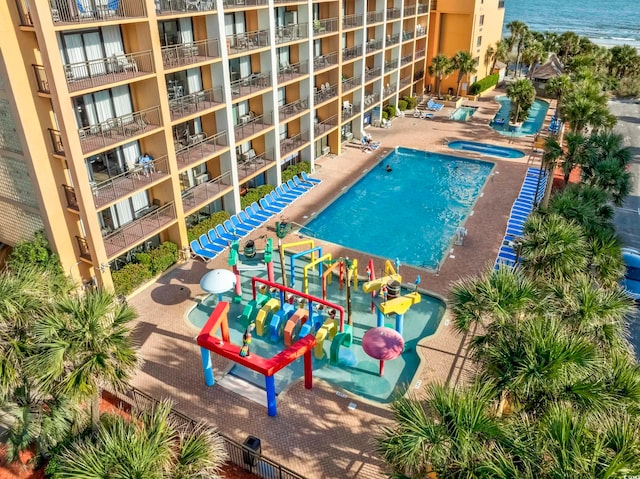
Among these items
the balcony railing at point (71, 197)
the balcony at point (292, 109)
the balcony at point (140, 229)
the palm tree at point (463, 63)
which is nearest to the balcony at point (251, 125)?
the balcony at point (292, 109)

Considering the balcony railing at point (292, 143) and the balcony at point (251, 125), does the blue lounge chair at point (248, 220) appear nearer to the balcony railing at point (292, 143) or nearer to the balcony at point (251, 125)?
the balcony at point (251, 125)

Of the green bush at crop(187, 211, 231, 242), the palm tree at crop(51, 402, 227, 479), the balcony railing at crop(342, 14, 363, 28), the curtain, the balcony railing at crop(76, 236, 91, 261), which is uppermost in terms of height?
the balcony railing at crop(342, 14, 363, 28)

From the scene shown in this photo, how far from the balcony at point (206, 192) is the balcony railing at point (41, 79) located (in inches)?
373

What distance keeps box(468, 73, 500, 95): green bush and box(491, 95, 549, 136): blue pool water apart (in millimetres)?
2472

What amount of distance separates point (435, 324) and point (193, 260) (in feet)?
45.4

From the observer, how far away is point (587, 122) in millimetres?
31188

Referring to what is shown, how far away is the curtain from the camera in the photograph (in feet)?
91.4

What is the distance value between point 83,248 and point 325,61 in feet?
81.1

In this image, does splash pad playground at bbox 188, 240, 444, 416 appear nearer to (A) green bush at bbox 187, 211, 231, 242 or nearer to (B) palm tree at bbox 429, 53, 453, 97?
(A) green bush at bbox 187, 211, 231, 242

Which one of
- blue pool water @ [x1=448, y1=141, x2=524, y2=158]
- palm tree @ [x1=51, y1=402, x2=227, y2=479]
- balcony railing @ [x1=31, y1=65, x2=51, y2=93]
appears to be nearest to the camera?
palm tree @ [x1=51, y1=402, x2=227, y2=479]

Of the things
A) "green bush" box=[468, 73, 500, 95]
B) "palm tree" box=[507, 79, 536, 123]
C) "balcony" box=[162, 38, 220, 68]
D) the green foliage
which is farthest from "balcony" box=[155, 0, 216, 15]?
"green bush" box=[468, 73, 500, 95]

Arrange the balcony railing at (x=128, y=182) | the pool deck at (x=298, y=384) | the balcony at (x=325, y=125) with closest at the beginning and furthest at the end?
1. the pool deck at (x=298, y=384)
2. the balcony railing at (x=128, y=182)
3. the balcony at (x=325, y=125)

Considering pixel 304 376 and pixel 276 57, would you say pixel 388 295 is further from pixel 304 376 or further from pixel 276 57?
pixel 276 57

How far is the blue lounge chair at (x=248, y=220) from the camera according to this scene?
1245 inches
